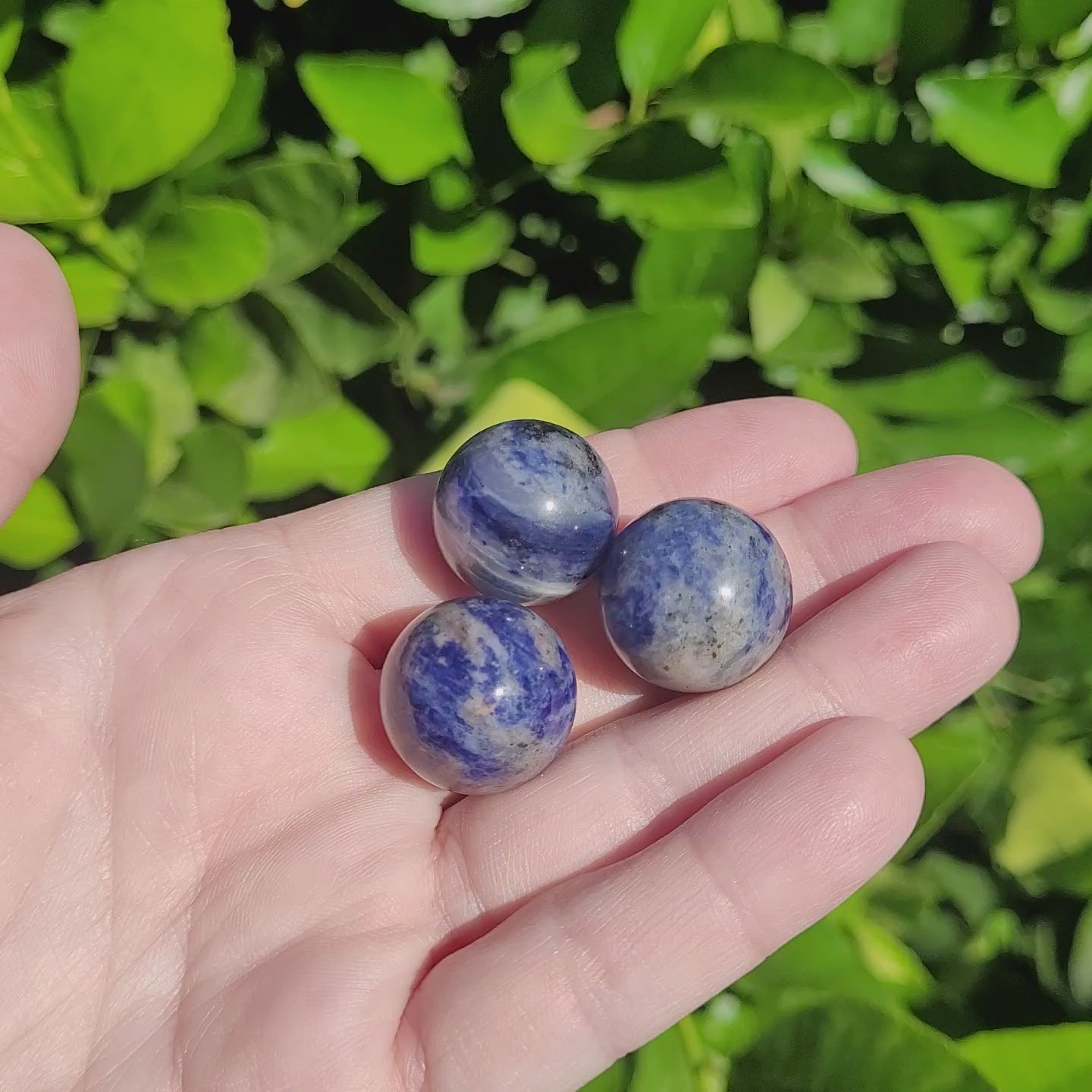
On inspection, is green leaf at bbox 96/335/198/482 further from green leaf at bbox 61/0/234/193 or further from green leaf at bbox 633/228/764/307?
green leaf at bbox 633/228/764/307

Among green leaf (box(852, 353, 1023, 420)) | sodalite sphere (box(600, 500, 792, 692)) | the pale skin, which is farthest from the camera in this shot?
green leaf (box(852, 353, 1023, 420))

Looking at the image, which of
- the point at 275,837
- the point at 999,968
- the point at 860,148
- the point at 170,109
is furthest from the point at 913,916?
the point at 170,109

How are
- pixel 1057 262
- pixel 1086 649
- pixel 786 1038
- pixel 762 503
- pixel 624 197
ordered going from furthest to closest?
pixel 762 503
pixel 1086 649
pixel 1057 262
pixel 624 197
pixel 786 1038

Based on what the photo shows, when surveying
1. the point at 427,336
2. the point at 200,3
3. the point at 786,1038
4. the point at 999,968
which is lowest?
the point at 999,968

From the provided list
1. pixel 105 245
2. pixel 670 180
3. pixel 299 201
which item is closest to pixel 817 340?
pixel 670 180

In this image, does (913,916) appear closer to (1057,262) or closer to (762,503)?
(762,503)

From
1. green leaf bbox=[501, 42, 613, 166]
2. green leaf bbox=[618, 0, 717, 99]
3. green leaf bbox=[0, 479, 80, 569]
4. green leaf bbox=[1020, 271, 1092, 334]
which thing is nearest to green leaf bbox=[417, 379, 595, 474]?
green leaf bbox=[501, 42, 613, 166]
